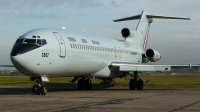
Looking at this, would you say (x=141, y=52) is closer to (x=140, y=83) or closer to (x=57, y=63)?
(x=140, y=83)

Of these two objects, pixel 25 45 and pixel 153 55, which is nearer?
pixel 25 45

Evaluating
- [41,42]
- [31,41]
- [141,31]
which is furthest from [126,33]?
[31,41]

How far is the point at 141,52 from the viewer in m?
34.5

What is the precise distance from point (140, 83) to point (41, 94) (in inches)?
409

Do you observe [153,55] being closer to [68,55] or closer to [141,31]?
[141,31]

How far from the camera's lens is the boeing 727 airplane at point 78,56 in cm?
2000

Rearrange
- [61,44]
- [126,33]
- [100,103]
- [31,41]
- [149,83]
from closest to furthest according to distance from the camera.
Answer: [100,103] → [31,41] → [61,44] → [126,33] → [149,83]

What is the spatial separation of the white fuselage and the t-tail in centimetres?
415

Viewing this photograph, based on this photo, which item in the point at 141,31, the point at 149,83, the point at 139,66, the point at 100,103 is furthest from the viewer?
the point at 149,83

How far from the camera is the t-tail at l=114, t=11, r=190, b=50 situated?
34.3 m

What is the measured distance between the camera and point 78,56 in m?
23.5

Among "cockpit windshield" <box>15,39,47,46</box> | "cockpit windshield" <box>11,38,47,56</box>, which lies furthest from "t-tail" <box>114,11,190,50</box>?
"cockpit windshield" <box>11,38,47,56</box>

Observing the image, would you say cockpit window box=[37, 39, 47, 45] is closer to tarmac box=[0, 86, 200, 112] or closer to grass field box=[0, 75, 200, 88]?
tarmac box=[0, 86, 200, 112]

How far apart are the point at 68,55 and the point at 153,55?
1178 centimetres
